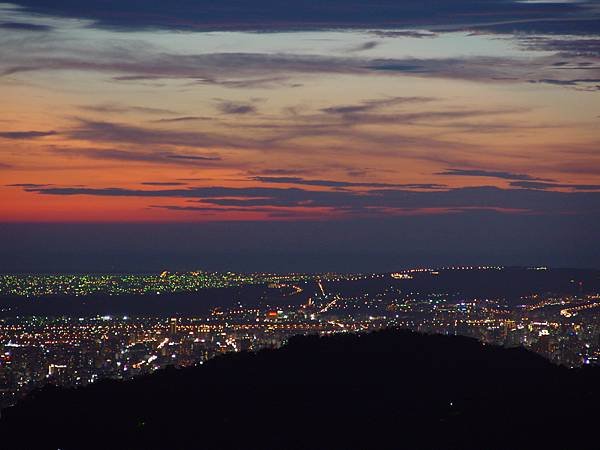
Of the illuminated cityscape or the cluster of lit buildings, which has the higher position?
the illuminated cityscape

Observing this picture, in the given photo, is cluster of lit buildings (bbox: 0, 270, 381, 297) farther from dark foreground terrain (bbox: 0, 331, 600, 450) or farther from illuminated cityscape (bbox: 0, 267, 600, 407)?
dark foreground terrain (bbox: 0, 331, 600, 450)

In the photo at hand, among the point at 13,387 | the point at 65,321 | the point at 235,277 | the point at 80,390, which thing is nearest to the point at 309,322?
the point at 65,321


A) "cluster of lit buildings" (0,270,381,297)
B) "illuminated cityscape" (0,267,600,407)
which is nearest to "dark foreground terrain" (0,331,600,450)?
"illuminated cityscape" (0,267,600,407)

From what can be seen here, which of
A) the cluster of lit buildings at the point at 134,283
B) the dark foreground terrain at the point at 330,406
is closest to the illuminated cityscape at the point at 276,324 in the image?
the cluster of lit buildings at the point at 134,283

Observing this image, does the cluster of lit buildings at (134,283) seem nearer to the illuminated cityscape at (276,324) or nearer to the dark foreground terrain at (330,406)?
the illuminated cityscape at (276,324)

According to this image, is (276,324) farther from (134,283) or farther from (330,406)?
(134,283)

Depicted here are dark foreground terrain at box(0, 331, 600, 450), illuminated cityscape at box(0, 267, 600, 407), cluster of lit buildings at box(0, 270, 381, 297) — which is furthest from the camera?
cluster of lit buildings at box(0, 270, 381, 297)

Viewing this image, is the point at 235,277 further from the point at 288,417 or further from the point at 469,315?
the point at 288,417
